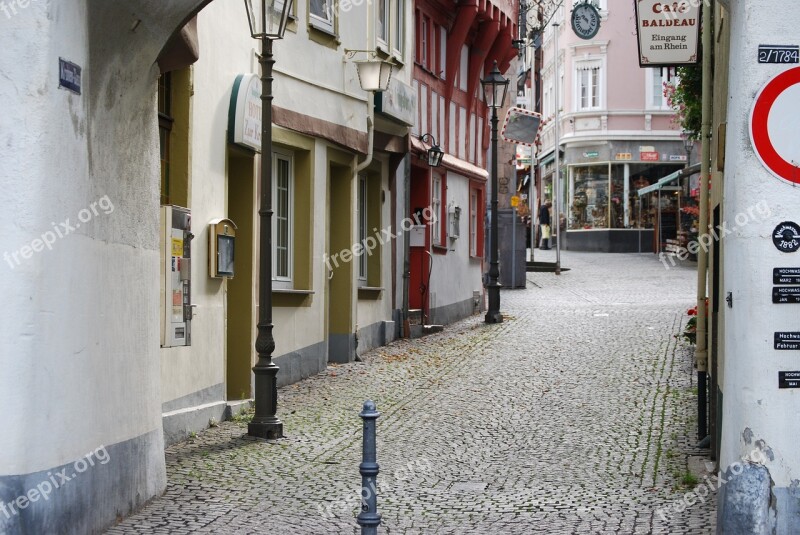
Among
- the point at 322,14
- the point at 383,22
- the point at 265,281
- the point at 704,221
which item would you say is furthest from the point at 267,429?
the point at 383,22

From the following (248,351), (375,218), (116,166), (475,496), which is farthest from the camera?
(375,218)

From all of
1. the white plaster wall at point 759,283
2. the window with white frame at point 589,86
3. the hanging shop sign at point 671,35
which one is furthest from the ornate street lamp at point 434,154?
the window with white frame at point 589,86

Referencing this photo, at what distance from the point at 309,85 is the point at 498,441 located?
585 centimetres

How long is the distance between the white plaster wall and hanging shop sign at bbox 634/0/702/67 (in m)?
5.03

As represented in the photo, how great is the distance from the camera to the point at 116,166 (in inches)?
329

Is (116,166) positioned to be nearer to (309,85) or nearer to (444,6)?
(309,85)

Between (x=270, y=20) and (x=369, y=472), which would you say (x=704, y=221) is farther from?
(x=369, y=472)

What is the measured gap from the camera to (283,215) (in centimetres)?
1605

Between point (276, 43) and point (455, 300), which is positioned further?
point (455, 300)

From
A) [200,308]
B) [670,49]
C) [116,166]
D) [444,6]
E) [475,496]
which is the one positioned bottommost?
[475,496]

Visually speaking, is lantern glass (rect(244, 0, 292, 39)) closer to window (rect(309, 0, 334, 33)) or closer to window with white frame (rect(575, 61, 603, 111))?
window (rect(309, 0, 334, 33))

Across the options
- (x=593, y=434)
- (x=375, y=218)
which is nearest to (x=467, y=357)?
(x=375, y=218)

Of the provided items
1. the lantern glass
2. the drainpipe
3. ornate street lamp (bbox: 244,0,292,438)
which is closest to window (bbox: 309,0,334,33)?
ornate street lamp (bbox: 244,0,292,438)

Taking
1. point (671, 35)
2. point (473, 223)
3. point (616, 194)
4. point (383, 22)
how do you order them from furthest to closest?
point (616, 194) < point (473, 223) < point (383, 22) < point (671, 35)
